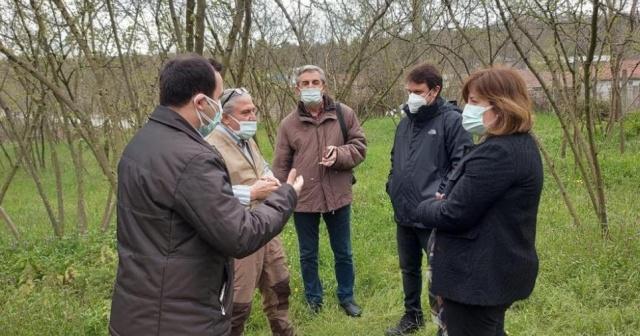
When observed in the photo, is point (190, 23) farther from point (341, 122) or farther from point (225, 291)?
point (225, 291)

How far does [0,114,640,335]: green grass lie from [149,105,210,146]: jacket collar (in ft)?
7.24

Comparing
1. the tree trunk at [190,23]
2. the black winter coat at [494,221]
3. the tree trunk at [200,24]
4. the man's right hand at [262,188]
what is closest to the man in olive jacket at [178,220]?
the man's right hand at [262,188]

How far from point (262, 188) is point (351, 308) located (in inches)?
74.4

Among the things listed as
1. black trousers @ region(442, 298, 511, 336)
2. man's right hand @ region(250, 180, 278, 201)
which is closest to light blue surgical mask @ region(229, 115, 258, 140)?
man's right hand @ region(250, 180, 278, 201)

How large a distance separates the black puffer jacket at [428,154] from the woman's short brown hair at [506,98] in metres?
0.79

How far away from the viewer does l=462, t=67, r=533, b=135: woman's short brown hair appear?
1.98 metres

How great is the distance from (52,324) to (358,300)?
7.53 feet

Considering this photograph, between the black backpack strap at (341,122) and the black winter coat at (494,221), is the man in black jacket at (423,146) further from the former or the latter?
the black winter coat at (494,221)

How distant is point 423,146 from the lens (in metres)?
2.92

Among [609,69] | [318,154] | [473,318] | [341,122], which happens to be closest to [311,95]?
[341,122]

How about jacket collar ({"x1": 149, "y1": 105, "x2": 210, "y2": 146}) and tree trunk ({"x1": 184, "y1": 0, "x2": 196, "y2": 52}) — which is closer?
jacket collar ({"x1": 149, "y1": 105, "x2": 210, "y2": 146})

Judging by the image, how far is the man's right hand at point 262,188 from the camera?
2.18 meters

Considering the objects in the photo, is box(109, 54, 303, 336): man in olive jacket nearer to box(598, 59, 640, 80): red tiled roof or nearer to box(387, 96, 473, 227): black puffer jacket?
box(387, 96, 473, 227): black puffer jacket

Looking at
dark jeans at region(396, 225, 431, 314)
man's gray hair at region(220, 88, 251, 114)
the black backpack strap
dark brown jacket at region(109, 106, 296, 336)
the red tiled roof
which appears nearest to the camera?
dark brown jacket at region(109, 106, 296, 336)
